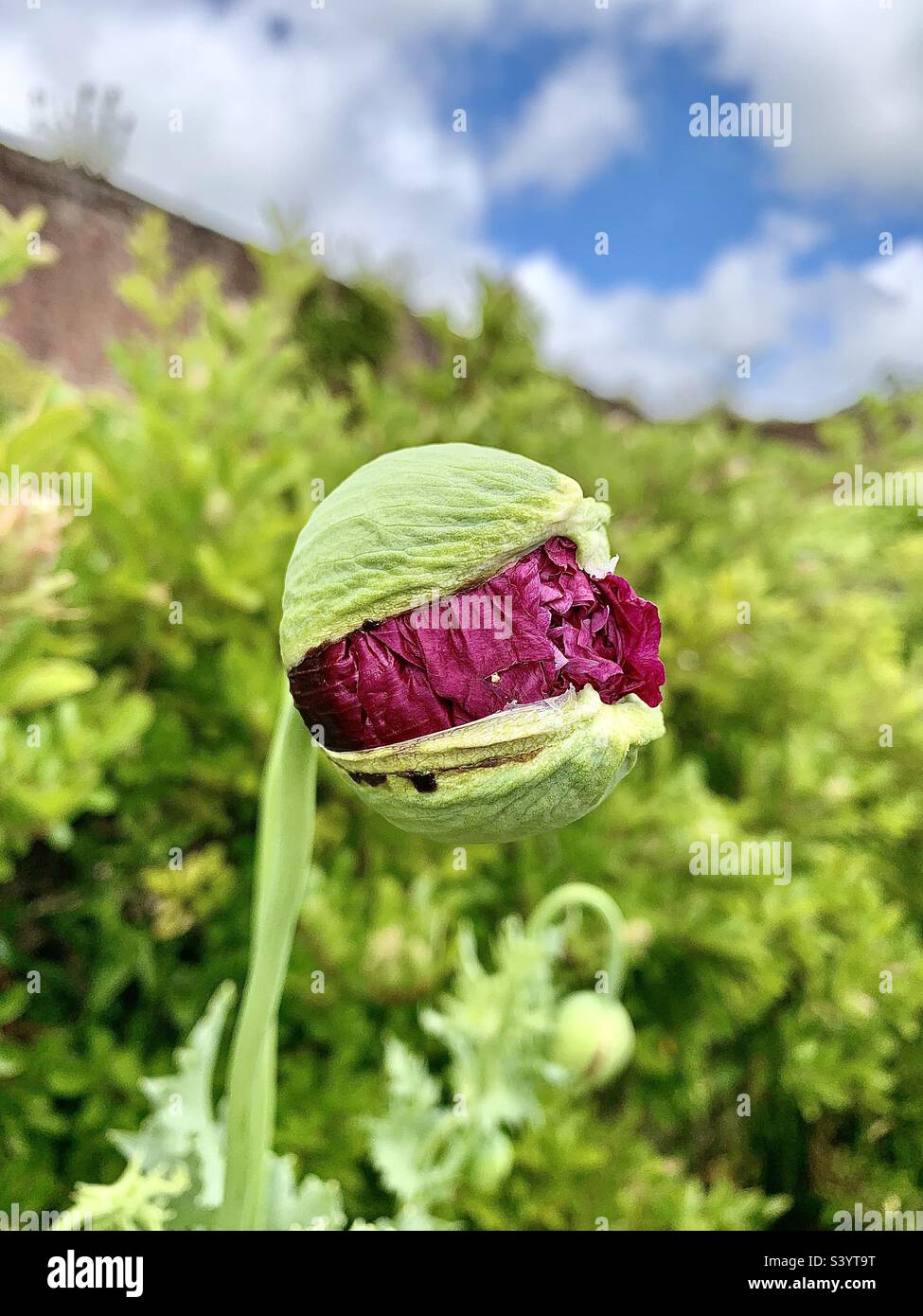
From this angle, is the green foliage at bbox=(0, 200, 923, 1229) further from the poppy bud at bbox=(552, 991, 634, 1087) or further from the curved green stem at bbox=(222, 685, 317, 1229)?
the curved green stem at bbox=(222, 685, 317, 1229)

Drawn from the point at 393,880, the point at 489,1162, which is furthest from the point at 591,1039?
the point at 393,880

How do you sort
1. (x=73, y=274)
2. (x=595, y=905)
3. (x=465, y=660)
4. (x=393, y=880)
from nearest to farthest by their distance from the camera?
1. (x=465, y=660)
2. (x=595, y=905)
3. (x=393, y=880)
4. (x=73, y=274)

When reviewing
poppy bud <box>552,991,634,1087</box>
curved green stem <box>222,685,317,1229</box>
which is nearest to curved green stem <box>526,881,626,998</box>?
poppy bud <box>552,991,634,1087</box>

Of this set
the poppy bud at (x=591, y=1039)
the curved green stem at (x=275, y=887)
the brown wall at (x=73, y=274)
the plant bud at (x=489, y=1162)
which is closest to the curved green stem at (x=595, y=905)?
the poppy bud at (x=591, y=1039)

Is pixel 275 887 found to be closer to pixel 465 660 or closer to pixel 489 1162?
pixel 465 660

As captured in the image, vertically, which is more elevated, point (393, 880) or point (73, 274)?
point (73, 274)

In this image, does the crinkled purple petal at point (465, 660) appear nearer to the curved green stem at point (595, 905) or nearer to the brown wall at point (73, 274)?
the curved green stem at point (595, 905)
